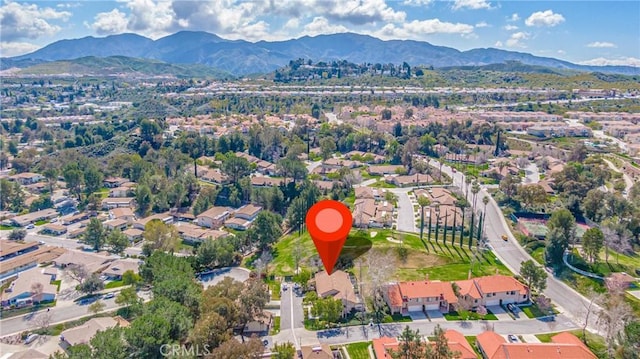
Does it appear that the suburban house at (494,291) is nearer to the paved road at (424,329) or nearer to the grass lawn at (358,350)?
the paved road at (424,329)

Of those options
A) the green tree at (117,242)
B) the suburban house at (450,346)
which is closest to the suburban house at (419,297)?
the suburban house at (450,346)

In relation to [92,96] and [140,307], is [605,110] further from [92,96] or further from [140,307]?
[92,96]

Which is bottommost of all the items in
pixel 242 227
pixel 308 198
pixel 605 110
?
pixel 242 227

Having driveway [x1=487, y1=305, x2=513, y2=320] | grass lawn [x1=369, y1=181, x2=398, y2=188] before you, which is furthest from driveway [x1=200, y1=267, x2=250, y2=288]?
grass lawn [x1=369, y1=181, x2=398, y2=188]

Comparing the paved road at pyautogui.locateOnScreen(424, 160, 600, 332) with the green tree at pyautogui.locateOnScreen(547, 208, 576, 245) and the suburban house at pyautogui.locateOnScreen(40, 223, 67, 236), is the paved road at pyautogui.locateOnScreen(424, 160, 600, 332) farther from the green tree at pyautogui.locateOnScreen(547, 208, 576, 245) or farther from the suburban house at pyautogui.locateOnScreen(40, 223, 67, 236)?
the suburban house at pyautogui.locateOnScreen(40, 223, 67, 236)

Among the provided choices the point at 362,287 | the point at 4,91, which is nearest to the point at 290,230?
the point at 362,287
